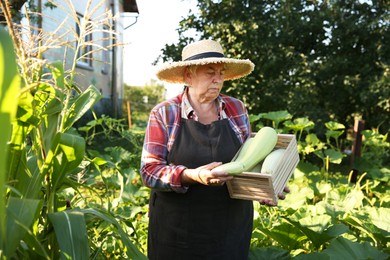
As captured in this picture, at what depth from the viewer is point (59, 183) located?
1.53 meters

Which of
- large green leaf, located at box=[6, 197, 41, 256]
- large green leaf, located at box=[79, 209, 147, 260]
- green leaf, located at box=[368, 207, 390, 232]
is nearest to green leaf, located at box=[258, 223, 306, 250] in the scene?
green leaf, located at box=[368, 207, 390, 232]

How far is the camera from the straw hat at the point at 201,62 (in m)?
1.93

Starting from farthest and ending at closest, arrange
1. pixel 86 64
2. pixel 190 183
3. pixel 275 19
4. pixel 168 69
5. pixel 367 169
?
pixel 86 64 < pixel 275 19 < pixel 367 169 < pixel 168 69 < pixel 190 183

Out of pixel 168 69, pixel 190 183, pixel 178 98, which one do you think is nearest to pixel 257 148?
pixel 190 183

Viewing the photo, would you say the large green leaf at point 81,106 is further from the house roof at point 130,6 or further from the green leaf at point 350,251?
the house roof at point 130,6

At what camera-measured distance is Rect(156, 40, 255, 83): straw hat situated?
1.93 m

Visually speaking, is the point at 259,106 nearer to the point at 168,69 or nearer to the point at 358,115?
the point at 358,115

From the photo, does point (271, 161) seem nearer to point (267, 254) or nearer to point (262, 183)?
point (262, 183)

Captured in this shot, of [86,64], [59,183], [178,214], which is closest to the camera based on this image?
[59,183]

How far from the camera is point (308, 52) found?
919 centimetres

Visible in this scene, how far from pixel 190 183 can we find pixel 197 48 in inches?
22.5

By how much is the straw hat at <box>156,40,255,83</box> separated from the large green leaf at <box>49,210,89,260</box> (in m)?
0.84

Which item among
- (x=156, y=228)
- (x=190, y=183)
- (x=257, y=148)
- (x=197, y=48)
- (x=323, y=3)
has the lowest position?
(x=156, y=228)

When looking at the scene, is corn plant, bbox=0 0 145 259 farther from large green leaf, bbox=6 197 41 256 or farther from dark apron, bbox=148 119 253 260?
dark apron, bbox=148 119 253 260
